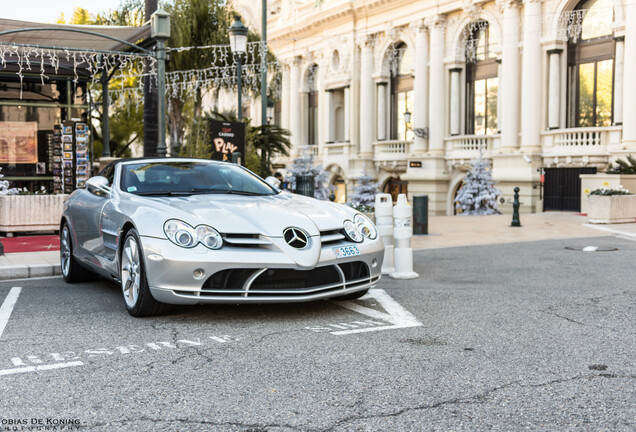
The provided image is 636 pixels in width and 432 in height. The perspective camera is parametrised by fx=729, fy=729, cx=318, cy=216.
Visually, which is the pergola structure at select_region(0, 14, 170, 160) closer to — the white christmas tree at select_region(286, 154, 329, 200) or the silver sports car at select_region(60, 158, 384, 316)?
the silver sports car at select_region(60, 158, 384, 316)

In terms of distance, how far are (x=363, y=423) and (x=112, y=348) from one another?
2409 mm

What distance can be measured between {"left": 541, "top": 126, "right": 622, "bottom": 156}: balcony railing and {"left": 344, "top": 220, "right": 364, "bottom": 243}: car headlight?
24185 mm

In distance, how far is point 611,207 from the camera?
19.1 metres

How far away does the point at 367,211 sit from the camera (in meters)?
12.8

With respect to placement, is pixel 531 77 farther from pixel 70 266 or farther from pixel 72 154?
pixel 70 266

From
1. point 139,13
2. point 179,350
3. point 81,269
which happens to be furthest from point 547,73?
point 179,350

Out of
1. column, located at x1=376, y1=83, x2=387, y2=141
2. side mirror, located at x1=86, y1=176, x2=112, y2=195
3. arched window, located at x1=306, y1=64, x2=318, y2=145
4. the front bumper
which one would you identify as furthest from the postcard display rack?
arched window, located at x1=306, y1=64, x2=318, y2=145

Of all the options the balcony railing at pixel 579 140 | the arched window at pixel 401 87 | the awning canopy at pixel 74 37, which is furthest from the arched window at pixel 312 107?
the awning canopy at pixel 74 37

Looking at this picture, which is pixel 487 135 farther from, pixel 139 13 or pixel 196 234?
pixel 196 234

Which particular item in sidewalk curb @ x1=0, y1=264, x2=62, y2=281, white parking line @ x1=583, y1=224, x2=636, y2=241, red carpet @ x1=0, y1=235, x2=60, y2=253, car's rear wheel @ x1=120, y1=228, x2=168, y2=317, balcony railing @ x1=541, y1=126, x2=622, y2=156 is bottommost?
white parking line @ x1=583, y1=224, x2=636, y2=241

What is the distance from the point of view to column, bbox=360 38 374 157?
4206 cm

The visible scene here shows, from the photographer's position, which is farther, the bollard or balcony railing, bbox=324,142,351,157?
balcony railing, bbox=324,142,351,157

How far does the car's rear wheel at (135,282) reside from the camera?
6289 millimetres

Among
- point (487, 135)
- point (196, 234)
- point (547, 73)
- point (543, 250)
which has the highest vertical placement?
point (547, 73)
